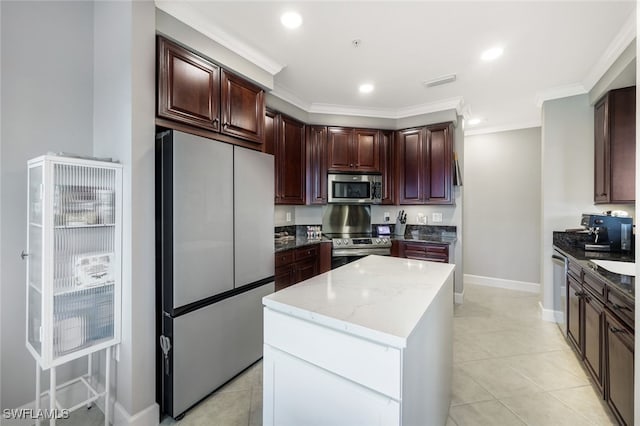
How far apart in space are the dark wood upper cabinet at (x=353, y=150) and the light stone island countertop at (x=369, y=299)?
238cm

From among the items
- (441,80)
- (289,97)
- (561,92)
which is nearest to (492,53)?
(441,80)

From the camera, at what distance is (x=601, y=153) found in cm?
289

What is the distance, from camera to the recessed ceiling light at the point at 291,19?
204cm

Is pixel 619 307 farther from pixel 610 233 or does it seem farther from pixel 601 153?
pixel 601 153

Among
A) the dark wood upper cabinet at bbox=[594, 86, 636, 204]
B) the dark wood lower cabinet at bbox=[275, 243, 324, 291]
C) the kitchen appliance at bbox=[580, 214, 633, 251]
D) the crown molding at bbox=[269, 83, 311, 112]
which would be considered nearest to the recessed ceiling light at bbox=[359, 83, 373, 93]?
the crown molding at bbox=[269, 83, 311, 112]

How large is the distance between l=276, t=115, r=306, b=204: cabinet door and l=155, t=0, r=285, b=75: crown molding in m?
0.86

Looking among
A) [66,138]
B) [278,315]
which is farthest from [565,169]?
[66,138]

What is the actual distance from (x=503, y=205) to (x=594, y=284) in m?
3.09

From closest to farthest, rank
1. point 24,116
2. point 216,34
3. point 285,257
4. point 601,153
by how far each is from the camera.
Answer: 1. point 24,116
2. point 216,34
3. point 601,153
4. point 285,257

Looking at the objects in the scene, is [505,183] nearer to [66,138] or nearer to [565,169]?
[565,169]

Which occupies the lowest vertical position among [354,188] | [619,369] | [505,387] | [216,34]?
[505,387]

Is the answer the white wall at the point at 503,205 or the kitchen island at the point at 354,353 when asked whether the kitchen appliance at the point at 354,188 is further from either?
the kitchen island at the point at 354,353

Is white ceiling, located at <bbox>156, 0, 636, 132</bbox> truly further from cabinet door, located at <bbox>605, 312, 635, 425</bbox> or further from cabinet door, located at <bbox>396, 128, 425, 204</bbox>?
cabinet door, located at <bbox>605, 312, 635, 425</bbox>

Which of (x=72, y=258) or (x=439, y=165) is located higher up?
(x=439, y=165)
